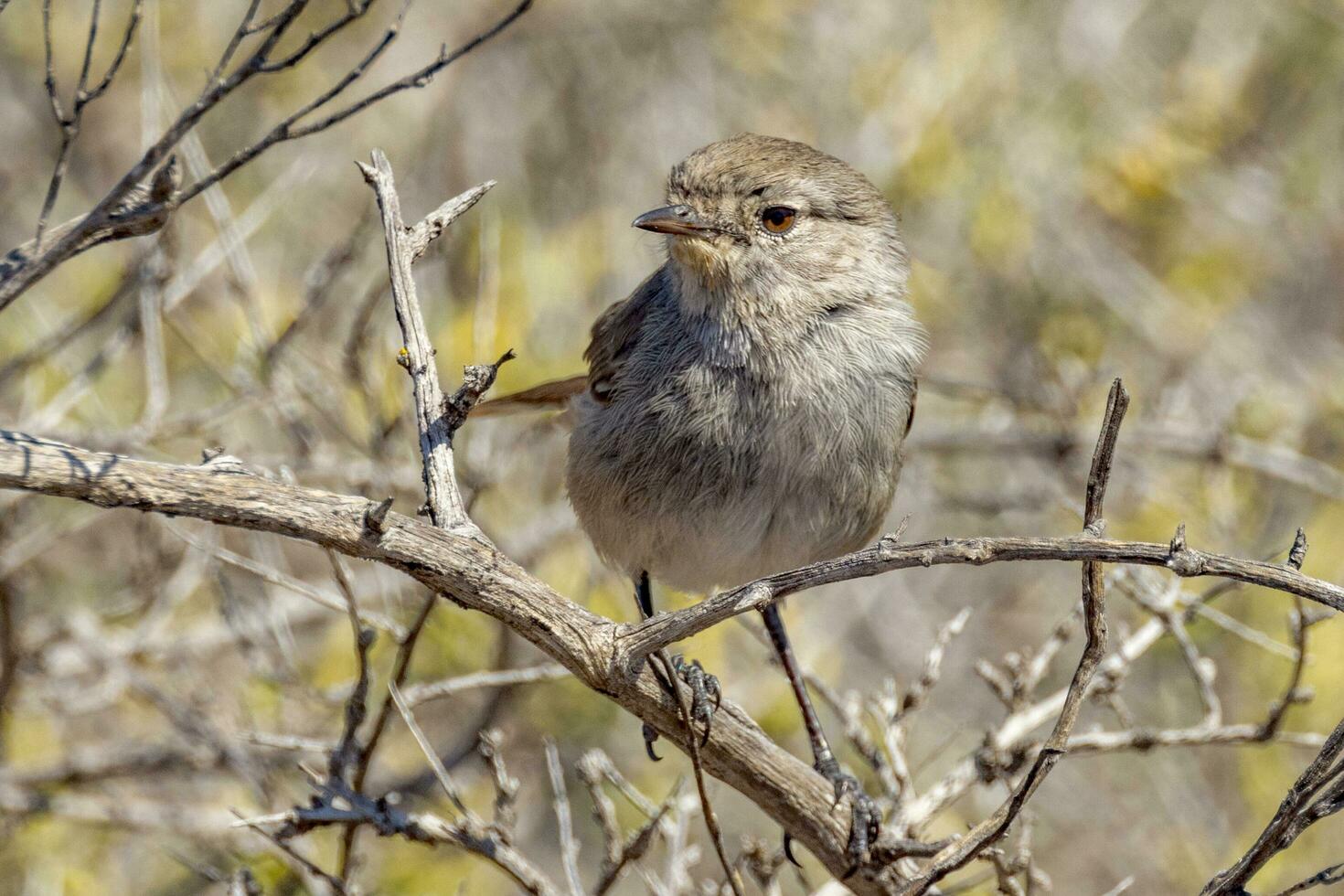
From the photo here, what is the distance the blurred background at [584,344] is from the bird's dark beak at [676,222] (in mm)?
656

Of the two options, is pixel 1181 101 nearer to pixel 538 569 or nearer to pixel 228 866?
pixel 538 569

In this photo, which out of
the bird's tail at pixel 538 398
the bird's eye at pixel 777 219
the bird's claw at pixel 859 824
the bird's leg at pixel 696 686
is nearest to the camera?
the bird's leg at pixel 696 686

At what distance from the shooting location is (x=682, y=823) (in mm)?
3508

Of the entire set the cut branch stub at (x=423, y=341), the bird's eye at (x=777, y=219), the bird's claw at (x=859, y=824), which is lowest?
the bird's claw at (x=859, y=824)

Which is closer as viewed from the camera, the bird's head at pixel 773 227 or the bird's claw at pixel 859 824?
the bird's claw at pixel 859 824

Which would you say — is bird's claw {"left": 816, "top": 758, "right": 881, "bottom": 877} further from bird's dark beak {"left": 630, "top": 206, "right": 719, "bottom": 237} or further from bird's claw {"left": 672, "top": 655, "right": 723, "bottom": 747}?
bird's dark beak {"left": 630, "top": 206, "right": 719, "bottom": 237}

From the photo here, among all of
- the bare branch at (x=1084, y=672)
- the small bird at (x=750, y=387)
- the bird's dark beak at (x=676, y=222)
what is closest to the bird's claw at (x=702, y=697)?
the bare branch at (x=1084, y=672)

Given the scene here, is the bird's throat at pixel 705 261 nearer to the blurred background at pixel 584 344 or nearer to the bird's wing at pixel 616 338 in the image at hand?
the bird's wing at pixel 616 338

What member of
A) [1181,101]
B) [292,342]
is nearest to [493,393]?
[292,342]

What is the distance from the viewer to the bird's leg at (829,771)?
305 cm

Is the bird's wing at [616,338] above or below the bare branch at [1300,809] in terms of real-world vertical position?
above

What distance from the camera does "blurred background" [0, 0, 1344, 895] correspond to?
4.90 m

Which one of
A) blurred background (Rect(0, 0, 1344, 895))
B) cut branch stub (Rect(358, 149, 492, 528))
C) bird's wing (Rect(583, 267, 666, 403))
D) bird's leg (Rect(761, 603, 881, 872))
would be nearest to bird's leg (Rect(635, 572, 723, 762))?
bird's leg (Rect(761, 603, 881, 872))

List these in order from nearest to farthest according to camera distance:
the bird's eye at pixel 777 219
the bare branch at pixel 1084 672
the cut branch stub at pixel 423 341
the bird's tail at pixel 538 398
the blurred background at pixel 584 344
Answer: the bare branch at pixel 1084 672 < the cut branch stub at pixel 423 341 < the bird's eye at pixel 777 219 < the bird's tail at pixel 538 398 < the blurred background at pixel 584 344
